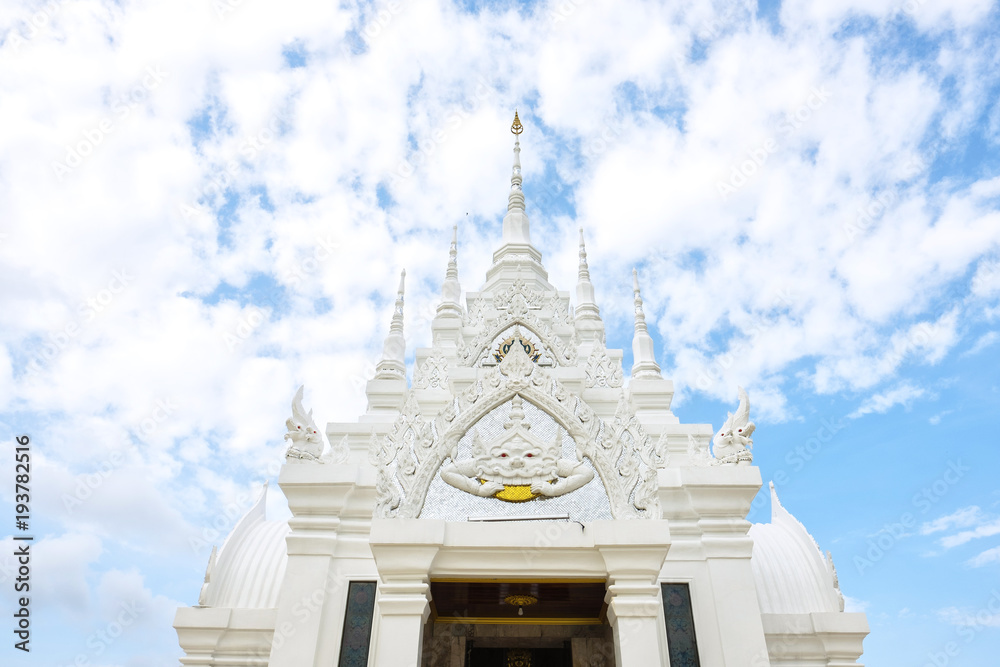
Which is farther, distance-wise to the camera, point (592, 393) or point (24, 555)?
point (592, 393)

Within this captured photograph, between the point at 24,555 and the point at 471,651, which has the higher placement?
the point at 24,555

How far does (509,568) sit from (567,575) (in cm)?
67

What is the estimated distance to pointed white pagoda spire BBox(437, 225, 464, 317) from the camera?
17469 mm

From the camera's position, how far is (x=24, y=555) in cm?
945

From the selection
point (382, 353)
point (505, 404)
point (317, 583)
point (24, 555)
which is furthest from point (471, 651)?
point (382, 353)

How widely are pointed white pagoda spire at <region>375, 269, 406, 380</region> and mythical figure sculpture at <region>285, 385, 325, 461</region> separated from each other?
582cm

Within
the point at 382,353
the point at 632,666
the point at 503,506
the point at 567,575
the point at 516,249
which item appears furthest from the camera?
the point at 516,249

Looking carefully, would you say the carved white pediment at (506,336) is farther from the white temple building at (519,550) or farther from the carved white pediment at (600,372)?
the carved white pediment at (600,372)

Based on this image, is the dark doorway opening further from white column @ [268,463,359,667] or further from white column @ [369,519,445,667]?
white column @ [369,519,445,667]

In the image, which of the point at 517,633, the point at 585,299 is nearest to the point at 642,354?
the point at 585,299

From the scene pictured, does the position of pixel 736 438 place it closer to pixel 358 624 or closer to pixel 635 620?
pixel 635 620

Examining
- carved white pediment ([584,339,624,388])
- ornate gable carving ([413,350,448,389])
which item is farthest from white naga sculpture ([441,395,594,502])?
carved white pediment ([584,339,624,388])

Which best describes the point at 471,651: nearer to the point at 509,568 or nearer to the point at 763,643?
the point at 509,568

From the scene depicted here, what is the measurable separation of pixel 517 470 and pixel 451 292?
34.5 feet
